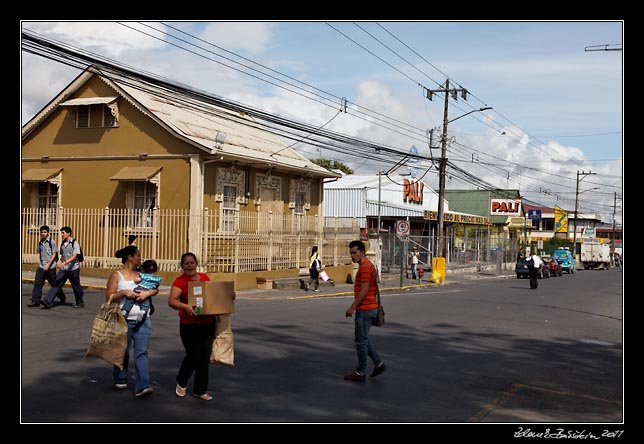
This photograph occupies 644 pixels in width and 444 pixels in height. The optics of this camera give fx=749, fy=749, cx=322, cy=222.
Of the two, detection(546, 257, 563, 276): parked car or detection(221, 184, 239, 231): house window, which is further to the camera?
detection(546, 257, 563, 276): parked car

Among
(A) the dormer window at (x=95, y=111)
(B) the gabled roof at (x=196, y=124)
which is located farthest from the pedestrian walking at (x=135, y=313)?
(A) the dormer window at (x=95, y=111)

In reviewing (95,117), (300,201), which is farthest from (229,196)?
(95,117)

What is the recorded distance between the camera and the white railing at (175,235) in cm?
2353

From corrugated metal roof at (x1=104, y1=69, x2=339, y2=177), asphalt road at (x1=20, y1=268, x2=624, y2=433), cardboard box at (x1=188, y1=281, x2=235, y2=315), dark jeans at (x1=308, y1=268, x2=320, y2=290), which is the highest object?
corrugated metal roof at (x1=104, y1=69, x2=339, y2=177)

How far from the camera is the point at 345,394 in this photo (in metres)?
8.58

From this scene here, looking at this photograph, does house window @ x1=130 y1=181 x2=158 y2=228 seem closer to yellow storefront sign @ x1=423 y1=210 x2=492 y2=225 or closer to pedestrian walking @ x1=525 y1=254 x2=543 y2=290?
pedestrian walking @ x1=525 y1=254 x2=543 y2=290

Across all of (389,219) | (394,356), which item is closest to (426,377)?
(394,356)

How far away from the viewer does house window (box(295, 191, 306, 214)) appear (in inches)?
1185

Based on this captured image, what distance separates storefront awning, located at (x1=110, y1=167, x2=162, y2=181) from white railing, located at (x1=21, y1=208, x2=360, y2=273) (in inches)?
43.1

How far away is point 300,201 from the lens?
30438mm

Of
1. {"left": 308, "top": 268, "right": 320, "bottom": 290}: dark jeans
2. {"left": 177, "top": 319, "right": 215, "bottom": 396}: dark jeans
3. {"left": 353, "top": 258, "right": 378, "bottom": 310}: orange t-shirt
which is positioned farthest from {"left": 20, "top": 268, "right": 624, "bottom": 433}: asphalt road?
{"left": 308, "top": 268, "right": 320, "bottom": 290}: dark jeans

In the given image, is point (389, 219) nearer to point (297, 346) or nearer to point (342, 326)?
point (342, 326)

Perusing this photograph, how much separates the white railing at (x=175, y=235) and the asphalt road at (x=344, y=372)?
6.58 metres

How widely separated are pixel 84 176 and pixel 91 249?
286 centimetres
